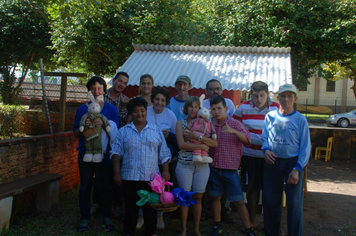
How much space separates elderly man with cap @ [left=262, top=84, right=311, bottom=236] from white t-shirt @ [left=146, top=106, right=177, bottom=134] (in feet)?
3.82

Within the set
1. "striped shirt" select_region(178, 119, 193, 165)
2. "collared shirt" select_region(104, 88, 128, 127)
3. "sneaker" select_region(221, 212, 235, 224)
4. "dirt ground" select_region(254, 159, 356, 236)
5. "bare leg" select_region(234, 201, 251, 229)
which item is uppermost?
"collared shirt" select_region(104, 88, 128, 127)

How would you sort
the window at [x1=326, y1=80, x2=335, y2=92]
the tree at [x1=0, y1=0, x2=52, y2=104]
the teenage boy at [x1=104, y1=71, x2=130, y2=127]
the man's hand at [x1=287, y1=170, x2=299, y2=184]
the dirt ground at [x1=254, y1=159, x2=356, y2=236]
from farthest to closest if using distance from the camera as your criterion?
the window at [x1=326, y1=80, x2=335, y2=92]
the tree at [x1=0, y1=0, x2=52, y2=104]
the dirt ground at [x1=254, y1=159, x2=356, y2=236]
the teenage boy at [x1=104, y1=71, x2=130, y2=127]
the man's hand at [x1=287, y1=170, x2=299, y2=184]

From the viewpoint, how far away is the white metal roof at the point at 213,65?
7.30 meters

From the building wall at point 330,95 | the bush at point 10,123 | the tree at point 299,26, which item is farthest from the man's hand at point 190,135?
the building wall at point 330,95

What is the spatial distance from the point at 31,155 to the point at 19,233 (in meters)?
1.23

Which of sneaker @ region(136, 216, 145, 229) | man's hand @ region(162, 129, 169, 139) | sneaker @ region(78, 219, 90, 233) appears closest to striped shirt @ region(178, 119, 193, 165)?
man's hand @ region(162, 129, 169, 139)

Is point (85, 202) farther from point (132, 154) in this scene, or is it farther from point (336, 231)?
point (336, 231)

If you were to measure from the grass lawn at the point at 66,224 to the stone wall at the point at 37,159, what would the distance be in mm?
331

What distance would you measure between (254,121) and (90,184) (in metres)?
2.24

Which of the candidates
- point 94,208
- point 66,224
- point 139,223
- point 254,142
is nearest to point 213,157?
point 254,142

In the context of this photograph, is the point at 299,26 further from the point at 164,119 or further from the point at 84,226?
the point at 84,226

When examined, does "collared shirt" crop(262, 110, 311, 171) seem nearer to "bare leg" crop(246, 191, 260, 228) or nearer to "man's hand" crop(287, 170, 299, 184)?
"man's hand" crop(287, 170, 299, 184)

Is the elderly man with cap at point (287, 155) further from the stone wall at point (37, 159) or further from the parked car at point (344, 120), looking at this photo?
the parked car at point (344, 120)

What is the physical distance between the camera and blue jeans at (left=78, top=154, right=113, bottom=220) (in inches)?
155
